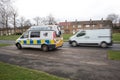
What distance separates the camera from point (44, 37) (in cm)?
1252

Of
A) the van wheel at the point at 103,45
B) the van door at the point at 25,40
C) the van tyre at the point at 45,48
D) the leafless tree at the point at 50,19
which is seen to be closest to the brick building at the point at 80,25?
the leafless tree at the point at 50,19

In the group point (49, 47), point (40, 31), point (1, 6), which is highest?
point (1, 6)

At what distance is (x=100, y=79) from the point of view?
18.1 feet

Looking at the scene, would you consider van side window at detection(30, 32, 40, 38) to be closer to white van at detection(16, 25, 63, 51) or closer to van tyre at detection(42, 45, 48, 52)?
white van at detection(16, 25, 63, 51)

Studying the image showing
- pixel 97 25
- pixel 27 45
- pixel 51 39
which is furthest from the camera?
pixel 97 25

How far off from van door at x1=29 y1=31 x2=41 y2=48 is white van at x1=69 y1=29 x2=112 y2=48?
490 centimetres

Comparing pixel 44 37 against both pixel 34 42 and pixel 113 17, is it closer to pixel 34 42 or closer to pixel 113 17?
pixel 34 42

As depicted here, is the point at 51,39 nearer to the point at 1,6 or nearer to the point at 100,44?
the point at 100,44

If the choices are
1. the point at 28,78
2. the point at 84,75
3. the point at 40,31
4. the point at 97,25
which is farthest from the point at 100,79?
the point at 97,25

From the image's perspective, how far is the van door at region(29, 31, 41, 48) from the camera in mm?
12868

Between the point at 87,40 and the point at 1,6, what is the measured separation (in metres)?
10.2

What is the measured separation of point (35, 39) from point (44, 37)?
Answer: 1.04 m

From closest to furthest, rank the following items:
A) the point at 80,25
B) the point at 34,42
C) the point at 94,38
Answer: the point at 34,42
the point at 94,38
the point at 80,25

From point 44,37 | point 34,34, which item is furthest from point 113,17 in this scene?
point 44,37
